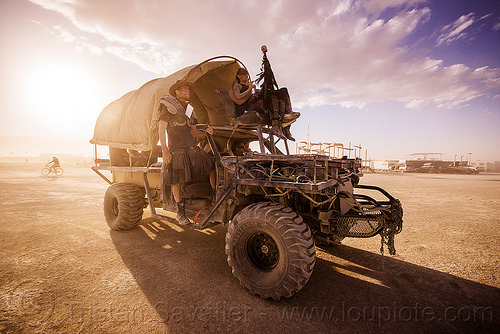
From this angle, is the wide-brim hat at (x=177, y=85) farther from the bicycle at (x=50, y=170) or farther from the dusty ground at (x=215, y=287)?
the bicycle at (x=50, y=170)

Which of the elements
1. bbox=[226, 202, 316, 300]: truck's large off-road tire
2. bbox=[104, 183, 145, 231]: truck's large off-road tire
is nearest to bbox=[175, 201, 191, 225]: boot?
bbox=[226, 202, 316, 300]: truck's large off-road tire

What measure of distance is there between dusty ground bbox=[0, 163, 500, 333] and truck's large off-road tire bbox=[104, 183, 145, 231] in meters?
0.25

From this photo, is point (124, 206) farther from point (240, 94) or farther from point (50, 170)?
point (50, 170)

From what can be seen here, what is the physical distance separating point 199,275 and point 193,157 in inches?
68.8

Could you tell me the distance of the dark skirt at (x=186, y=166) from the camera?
3.37 metres

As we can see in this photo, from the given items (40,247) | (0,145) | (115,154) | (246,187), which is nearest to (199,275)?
(246,187)

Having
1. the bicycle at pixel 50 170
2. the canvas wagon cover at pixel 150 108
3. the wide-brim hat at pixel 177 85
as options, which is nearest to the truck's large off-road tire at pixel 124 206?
the canvas wagon cover at pixel 150 108

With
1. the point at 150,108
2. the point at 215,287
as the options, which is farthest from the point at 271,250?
the point at 150,108

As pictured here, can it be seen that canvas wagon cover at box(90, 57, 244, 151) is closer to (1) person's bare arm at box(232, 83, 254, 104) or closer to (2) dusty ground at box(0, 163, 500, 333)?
(1) person's bare arm at box(232, 83, 254, 104)

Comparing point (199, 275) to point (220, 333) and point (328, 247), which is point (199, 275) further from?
point (328, 247)

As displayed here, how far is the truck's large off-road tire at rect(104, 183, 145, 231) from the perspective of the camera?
4324mm

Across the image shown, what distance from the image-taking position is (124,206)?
4.33 metres

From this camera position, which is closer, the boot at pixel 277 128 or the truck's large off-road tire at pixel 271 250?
the truck's large off-road tire at pixel 271 250

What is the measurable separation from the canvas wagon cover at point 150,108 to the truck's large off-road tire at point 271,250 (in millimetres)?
2497
